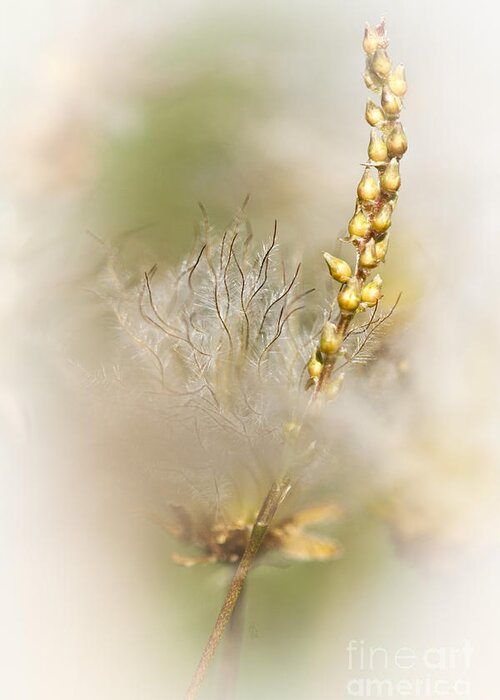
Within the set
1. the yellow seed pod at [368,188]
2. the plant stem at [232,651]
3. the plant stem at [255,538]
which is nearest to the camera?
the yellow seed pod at [368,188]

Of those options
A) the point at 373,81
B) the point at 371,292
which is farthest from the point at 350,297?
the point at 373,81

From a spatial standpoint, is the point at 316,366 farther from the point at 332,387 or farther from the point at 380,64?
the point at 380,64

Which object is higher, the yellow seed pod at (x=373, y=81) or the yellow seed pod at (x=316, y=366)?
the yellow seed pod at (x=373, y=81)

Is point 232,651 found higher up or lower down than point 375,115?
lower down

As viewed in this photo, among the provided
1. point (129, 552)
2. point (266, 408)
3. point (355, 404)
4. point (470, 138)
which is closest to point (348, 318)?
point (266, 408)

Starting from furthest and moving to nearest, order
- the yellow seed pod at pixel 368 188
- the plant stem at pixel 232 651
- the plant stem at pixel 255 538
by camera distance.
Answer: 1. the plant stem at pixel 232 651
2. the plant stem at pixel 255 538
3. the yellow seed pod at pixel 368 188

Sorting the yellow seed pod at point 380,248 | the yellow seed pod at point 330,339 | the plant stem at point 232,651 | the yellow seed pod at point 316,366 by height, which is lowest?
the plant stem at point 232,651

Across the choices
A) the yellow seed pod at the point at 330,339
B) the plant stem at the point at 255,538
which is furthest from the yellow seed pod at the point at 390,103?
the plant stem at the point at 255,538
